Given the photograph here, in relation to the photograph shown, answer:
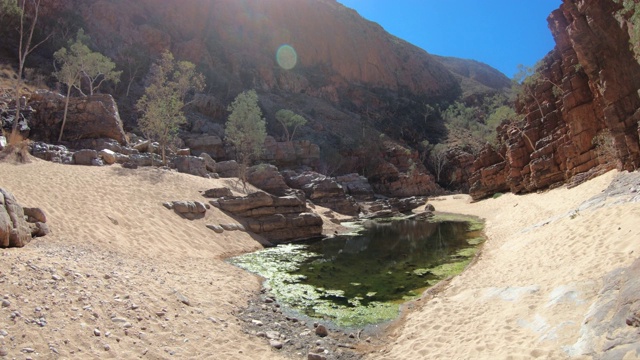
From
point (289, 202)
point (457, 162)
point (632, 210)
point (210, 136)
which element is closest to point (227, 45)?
point (210, 136)

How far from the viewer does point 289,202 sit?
88.3 ft

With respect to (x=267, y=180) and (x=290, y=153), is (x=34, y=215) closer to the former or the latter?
(x=267, y=180)

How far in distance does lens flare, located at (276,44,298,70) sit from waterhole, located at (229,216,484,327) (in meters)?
79.6

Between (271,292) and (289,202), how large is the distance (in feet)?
46.6

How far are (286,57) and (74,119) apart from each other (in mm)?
74492

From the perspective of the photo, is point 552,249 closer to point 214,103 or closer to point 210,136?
point 210,136

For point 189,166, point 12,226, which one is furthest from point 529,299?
point 189,166

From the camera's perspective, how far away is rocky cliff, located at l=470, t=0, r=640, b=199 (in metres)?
19.5

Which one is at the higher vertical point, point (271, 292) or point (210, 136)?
point (210, 136)

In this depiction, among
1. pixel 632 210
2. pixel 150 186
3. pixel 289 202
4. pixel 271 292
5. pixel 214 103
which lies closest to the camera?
pixel 632 210

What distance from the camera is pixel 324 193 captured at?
42.8m

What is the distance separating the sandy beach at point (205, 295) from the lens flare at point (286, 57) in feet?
285

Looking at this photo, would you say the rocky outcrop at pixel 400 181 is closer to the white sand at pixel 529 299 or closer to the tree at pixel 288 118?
the tree at pixel 288 118

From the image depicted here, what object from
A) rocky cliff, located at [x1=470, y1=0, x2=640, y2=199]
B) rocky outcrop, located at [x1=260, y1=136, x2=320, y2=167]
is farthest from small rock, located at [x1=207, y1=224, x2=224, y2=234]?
rocky outcrop, located at [x1=260, y1=136, x2=320, y2=167]
